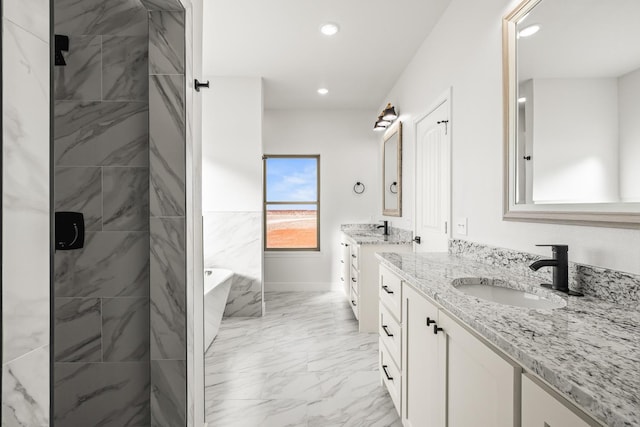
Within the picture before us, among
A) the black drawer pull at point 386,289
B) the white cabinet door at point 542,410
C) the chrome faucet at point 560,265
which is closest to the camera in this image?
the white cabinet door at point 542,410

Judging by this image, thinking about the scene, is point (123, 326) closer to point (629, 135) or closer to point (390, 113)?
point (629, 135)

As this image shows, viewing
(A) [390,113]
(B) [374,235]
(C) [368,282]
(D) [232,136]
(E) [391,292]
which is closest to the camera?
(E) [391,292]

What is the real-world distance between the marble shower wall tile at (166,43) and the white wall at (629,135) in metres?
1.60

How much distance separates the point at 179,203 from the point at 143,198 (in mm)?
182

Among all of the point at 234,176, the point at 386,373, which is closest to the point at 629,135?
the point at 386,373

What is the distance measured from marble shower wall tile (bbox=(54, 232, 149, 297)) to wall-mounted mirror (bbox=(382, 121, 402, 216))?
2867mm

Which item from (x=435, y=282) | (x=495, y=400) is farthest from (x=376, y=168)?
(x=495, y=400)

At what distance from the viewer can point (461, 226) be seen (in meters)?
2.35

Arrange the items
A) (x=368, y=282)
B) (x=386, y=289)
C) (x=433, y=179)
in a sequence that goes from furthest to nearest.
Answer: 1. (x=368, y=282)
2. (x=433, y=179)
3. (x=386, y=289)

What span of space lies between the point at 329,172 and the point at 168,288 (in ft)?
12.9

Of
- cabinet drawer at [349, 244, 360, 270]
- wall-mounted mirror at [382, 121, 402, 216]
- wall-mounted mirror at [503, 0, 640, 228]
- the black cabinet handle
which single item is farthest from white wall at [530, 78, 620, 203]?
wall-mounted mirror at [382, 121, 402, 216]

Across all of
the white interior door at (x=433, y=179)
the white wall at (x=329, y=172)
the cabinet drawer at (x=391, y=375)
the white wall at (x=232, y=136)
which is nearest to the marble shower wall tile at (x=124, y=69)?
the cabinet drawer at (x=391, y=375)

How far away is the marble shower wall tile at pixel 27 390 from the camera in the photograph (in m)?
Result: 0.51

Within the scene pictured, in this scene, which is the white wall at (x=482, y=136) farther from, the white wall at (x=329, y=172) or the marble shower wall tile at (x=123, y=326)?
the white wall at (x=329, y=172)
